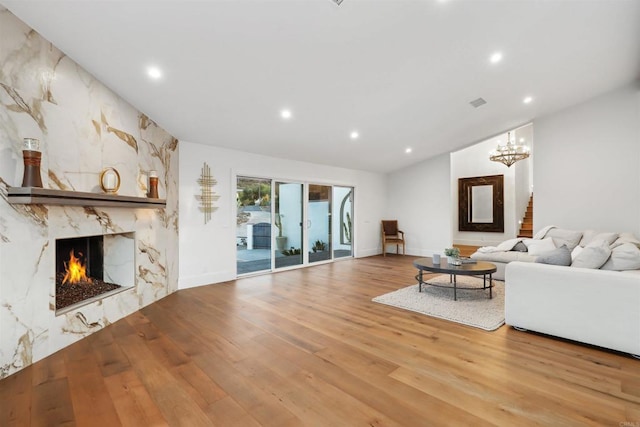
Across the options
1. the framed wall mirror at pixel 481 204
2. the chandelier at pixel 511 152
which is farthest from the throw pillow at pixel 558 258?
the framed wall mirror at pixel 481 204

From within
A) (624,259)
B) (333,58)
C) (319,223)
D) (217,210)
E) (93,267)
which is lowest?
(93,267)

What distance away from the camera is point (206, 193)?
503cm

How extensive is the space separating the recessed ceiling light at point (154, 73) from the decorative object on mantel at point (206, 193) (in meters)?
2.04

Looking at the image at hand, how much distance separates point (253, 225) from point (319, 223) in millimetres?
1866

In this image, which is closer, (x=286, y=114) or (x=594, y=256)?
(x=594, y=256)

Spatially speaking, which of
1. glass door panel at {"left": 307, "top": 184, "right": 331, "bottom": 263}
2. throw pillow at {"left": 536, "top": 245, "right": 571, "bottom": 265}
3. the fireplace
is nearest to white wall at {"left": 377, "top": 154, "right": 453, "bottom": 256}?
glass door panel at {"left": 307, "top": 184, "right": 331, "bottom": 263}

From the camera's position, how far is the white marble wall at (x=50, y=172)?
7.29 ft

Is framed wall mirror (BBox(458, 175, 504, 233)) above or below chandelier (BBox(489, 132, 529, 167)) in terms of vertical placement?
below

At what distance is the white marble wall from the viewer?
87.4 inches

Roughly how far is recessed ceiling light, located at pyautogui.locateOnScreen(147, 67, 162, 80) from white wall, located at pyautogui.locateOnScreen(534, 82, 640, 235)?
7.10m

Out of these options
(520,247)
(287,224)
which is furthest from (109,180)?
(520,247)

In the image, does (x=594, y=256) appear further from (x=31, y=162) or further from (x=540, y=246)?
(x=31, y=162)

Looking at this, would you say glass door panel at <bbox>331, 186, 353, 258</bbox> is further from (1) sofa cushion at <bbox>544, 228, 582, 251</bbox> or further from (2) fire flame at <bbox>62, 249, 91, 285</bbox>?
(2) fire flame at <bbox>62, 249, 91, 285</bbox>

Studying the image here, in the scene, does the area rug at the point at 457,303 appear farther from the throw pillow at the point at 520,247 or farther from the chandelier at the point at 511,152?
the chandelier at the point at 511,152
